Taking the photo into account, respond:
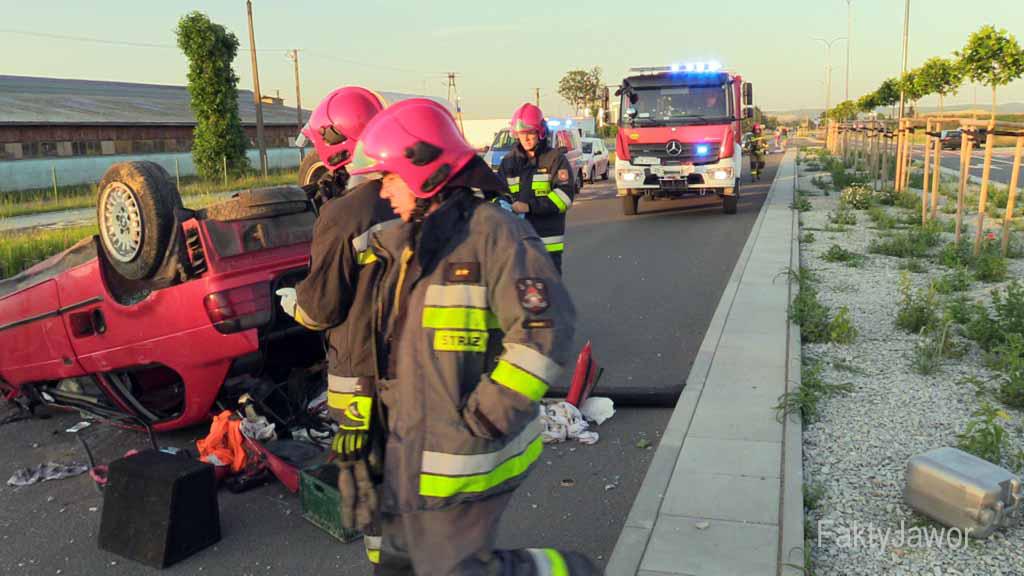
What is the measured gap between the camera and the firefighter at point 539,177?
614 cm

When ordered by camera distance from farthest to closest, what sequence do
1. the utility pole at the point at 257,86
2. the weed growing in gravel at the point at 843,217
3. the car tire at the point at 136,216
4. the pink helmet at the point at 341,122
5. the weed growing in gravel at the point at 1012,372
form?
the utility pole at the point at 257,86 → the weed growing in gravel at the point at 843,217 → the weed growing in gravel at the point at 1012,372 → the pink helmet at the point at 341,122 → the car tire at the point at 136,216

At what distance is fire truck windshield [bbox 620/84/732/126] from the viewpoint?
619 inches

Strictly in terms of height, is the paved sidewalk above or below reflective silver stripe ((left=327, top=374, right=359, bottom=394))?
below

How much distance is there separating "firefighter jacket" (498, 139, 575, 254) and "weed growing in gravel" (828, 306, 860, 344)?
2.27 metres

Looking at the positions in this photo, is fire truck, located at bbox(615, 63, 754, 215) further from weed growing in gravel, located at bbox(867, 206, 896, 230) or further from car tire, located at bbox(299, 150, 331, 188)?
car tire, located at bbox(299, 150, 331, 188)

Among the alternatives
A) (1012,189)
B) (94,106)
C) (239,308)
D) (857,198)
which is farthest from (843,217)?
(94,106)

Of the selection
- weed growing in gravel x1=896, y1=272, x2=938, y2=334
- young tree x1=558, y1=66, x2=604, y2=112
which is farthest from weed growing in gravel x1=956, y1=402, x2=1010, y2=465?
young tree x1=558, y1=66, x2=604, y2=112

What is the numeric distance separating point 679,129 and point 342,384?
1394 cm

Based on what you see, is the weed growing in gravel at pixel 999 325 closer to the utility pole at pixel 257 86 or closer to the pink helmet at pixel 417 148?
the pink helmet at pixel 417 148

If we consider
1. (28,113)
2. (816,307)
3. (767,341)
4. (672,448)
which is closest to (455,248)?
(672,448)

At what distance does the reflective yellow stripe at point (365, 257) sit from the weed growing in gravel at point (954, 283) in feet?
23.0

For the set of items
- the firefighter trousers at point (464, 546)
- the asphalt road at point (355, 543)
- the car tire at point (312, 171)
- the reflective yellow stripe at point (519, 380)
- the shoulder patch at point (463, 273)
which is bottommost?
the asphalt road at point (355, 543)

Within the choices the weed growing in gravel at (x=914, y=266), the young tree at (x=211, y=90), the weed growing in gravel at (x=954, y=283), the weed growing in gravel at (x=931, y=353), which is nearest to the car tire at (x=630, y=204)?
the weed growing in gravel at (x=914, y=266)

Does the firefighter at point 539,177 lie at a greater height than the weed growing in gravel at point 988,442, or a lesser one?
greater
